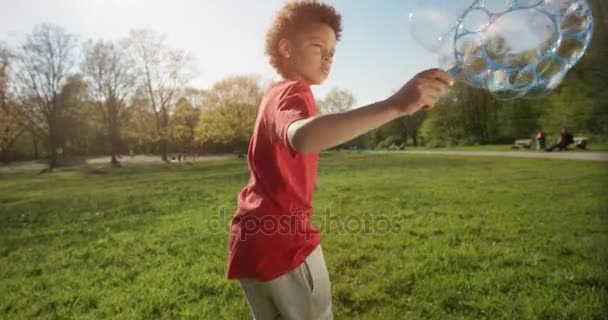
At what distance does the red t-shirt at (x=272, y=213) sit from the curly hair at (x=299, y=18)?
30cm

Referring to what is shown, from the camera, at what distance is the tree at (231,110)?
116 feet

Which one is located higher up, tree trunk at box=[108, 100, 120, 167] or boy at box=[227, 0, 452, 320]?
tree trunk at box=[108, 100, 120, 167]

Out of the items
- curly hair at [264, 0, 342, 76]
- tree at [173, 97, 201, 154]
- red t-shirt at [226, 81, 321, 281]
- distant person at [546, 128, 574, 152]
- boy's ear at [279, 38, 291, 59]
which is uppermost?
tree at [173, 97, 201, 154]

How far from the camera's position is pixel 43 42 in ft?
74.4

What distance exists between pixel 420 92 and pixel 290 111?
14.9 inches

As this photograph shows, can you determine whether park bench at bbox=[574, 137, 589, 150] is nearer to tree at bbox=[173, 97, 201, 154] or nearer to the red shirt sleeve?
the red shirt sleeve

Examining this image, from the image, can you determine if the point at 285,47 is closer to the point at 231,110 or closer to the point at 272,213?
the point at 272,213

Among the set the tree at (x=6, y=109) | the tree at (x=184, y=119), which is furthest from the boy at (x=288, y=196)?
the tree at (x=184, y=119)

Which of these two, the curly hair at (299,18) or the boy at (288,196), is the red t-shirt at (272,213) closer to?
the boy at (288,196)

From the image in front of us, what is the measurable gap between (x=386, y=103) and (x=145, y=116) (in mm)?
38420

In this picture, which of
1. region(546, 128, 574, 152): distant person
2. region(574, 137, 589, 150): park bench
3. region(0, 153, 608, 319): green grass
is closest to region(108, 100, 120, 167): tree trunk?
region(0, 153, 608, 319): green grass

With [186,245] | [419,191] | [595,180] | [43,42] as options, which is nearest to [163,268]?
[186,245]

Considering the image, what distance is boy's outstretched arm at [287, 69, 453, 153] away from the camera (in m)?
0.99

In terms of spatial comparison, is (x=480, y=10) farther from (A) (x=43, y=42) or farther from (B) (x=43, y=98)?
(B) (x=43, y=98)
